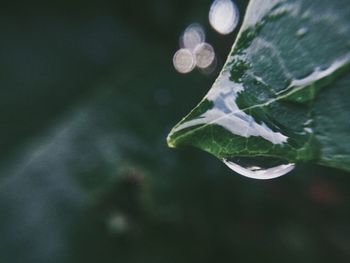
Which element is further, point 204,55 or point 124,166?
point 204,55

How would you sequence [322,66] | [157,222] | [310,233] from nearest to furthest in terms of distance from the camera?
[322,66] → [157,222] → [310,233]

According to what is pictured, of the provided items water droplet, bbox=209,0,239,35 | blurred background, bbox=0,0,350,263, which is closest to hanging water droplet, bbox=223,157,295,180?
blurred background, bbox=0,0,350,263

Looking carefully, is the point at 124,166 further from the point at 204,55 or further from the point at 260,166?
the point at 260,166

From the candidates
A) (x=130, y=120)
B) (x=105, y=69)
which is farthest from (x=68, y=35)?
(x=130, y=120)

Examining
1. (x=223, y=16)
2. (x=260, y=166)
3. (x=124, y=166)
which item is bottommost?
(x=260, y=166)

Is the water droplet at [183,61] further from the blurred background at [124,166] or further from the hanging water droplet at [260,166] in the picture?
the hanging water droplet at [260,166]

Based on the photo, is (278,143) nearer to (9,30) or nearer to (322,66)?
(322,66)

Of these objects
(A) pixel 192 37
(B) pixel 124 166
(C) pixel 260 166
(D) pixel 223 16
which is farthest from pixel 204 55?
(C) pixel 260 166
